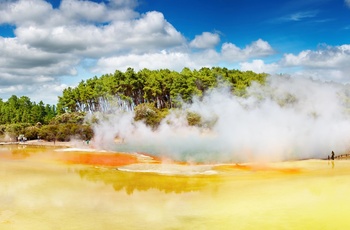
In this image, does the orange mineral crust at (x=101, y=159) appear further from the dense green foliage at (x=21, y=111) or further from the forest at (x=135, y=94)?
the dense green foliage at (x=21, y=111)

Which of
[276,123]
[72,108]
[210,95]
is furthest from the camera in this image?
[72,108]

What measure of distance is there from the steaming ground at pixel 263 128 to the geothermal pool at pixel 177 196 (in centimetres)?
692

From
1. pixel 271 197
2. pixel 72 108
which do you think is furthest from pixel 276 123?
pixel 72 108

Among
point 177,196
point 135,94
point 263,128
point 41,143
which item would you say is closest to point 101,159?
point 177,196

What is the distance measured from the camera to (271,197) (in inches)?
736

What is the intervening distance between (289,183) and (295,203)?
4.64 metres

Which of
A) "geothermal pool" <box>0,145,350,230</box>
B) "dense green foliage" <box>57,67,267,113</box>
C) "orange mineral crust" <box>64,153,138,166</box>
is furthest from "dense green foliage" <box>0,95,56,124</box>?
Result: "geothermal pool" <box>0,145,350,230</box>

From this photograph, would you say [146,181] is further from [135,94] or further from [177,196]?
[135,94]

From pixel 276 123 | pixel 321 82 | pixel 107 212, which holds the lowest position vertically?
pixel 107 212

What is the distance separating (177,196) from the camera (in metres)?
19.3

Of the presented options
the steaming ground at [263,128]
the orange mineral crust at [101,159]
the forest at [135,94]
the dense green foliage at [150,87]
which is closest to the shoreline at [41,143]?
the forest at [135,94]

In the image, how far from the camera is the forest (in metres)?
62.5

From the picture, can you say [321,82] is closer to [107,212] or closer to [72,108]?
[107,212]

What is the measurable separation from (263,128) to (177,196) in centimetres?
2503
